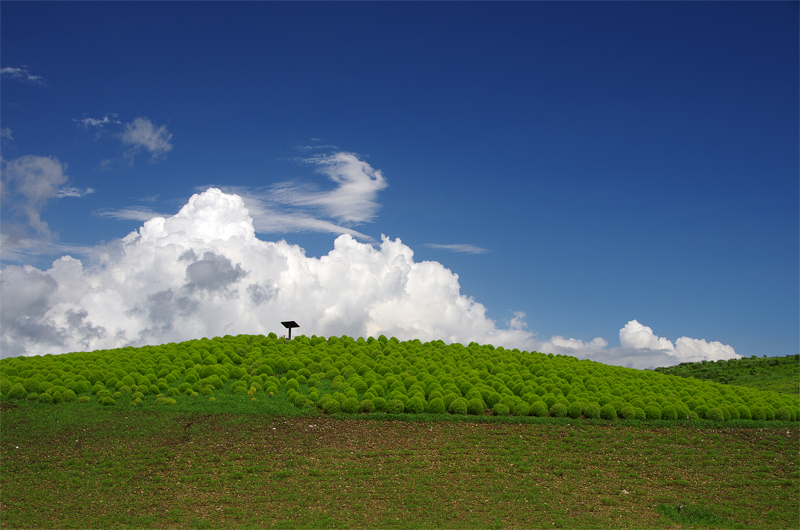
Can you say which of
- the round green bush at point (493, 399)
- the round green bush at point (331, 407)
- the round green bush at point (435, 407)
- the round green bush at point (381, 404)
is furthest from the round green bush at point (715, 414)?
the round green bush at point (331, 407)

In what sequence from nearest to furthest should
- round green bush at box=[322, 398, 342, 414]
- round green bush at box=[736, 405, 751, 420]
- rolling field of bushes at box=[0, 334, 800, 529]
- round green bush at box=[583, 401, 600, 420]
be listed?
rolling field of bushes at box=[0, 334, 800, 529] < round green bush at box=[322, 398, 342, 414] < round green bush at box=[583, 401, 600, 420] < round green bush at box=[736, 405, 751, 420]

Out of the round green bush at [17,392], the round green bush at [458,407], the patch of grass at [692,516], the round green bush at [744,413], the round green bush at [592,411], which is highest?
the round green bush at [17,392]

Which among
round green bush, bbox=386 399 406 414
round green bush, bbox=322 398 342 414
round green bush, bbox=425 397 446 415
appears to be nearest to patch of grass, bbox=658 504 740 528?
round green bush, bbox=425 397 446 415

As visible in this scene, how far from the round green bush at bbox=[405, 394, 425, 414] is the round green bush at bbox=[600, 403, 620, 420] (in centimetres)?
740

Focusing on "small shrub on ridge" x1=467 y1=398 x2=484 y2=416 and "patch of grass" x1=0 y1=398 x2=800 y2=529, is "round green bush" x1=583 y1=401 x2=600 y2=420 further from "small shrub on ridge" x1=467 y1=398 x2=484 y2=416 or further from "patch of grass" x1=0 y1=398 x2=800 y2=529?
"small shrub on ridge" x1=467 y1=398 x2=484 y2=416

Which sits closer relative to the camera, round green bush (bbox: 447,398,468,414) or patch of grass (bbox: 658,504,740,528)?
patch of grass (bbox: 658,504,740,528)

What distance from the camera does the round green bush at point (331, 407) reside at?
20469 mm

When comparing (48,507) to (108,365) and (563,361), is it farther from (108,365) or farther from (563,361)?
(563,361)

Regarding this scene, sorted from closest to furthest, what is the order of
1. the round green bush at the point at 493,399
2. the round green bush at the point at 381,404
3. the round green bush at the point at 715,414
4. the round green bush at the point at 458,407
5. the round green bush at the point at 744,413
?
the round green bush at the point at 381,404 → the round green bush at the point at 458,407 → the round green bush at the point at 493,399 → the round green bush at the point at 715,414 → the round green bush at the point at 744,413

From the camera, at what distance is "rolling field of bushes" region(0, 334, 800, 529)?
14.8 m

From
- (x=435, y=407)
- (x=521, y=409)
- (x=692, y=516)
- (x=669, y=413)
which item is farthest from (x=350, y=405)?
(x=669, y=413)

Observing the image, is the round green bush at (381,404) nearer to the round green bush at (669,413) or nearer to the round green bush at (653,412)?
the round green bush at (653,412)

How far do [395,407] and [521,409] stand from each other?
16.4 feet

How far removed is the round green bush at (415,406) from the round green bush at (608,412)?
7.40 metres
